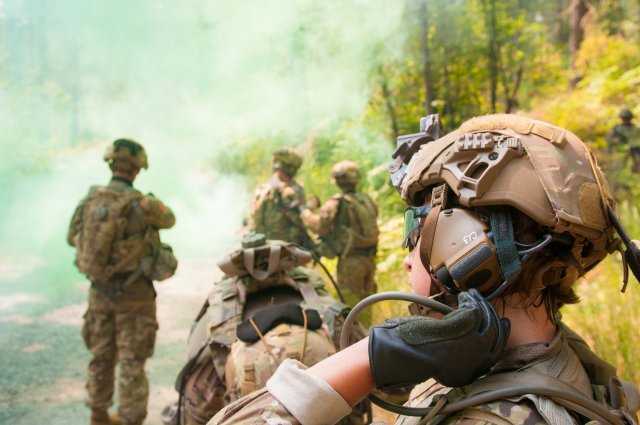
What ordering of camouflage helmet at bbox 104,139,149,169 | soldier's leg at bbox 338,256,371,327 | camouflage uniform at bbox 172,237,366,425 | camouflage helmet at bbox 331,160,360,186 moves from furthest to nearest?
soldier's leg at bbox 338,256,371,327
camouflage helmet at bbox 331,160,360,186
camouflage helmet at bbox 104,139,149,169
camouflage uniform at bbox 172,237,366,425

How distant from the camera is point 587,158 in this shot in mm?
1322

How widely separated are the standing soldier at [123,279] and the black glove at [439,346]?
357cm

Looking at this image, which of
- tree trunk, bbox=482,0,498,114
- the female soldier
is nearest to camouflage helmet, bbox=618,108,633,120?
tree trunk, bbox=482,0,498,114

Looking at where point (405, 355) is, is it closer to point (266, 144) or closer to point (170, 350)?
point (170, 350)

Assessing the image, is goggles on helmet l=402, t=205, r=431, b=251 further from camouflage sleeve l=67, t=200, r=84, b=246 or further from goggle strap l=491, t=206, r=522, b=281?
camouflage sleeve l=67, t=200, r=84, b=246

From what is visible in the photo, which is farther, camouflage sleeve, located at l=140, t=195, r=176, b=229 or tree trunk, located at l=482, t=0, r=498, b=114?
tree trunk, located at l=482, t=0, r=498, b=114

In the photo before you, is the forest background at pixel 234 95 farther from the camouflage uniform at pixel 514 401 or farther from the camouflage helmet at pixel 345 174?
the camouflage uniform at pixel 514 401

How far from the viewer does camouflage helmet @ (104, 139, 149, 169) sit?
14.3 feet

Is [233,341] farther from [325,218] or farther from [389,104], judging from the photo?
[389,104]

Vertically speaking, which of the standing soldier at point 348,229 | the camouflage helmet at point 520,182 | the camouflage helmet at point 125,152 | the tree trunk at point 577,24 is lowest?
the standing soldier at point 348,229

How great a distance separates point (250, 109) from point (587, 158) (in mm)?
10008

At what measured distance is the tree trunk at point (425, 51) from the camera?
9.21 m

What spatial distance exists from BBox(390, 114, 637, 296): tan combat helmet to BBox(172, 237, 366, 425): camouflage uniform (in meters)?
1.15

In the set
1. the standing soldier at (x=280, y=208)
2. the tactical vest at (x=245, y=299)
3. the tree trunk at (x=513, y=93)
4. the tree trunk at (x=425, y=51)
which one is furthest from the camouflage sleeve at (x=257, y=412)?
the tree trunk at (x=513, y=93)
